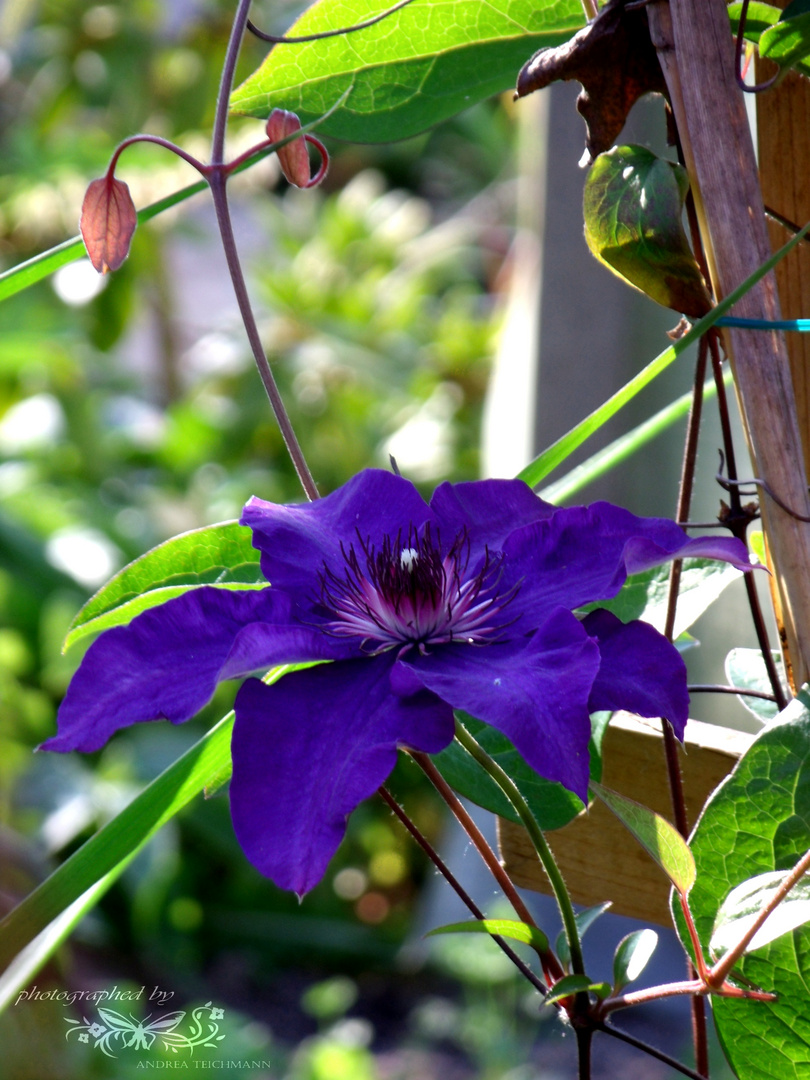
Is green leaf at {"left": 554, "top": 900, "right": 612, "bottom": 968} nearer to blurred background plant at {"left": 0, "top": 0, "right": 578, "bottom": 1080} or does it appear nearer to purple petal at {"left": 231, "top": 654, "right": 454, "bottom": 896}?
purple petal at {"left": 231, "top": 654, "right": 454, "bottom": 896}

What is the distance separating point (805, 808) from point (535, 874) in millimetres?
148

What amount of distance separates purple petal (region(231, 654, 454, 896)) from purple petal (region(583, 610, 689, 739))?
0.14ft

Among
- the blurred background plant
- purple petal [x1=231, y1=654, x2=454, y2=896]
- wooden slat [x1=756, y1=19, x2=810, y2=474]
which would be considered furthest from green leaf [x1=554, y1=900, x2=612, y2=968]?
the blurred background plant

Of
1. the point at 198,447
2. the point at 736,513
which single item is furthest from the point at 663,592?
the point at 198,447

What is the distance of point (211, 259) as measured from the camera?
13.1 feet

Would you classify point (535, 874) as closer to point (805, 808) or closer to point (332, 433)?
point (805, 808)

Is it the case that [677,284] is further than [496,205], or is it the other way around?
[496,205]

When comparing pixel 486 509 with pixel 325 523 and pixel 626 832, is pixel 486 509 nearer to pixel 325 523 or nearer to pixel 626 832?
pixel 325 523

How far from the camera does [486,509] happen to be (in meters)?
0.33

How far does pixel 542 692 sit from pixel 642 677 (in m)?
0.03

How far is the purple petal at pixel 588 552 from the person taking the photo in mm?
272

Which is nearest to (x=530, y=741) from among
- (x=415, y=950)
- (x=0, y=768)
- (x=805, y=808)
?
(x=805, y=808)

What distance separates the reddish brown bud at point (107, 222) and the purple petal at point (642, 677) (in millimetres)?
200

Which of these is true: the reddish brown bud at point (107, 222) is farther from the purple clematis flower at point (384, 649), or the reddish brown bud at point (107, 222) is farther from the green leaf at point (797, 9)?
the green leaf at point (797, 9)
